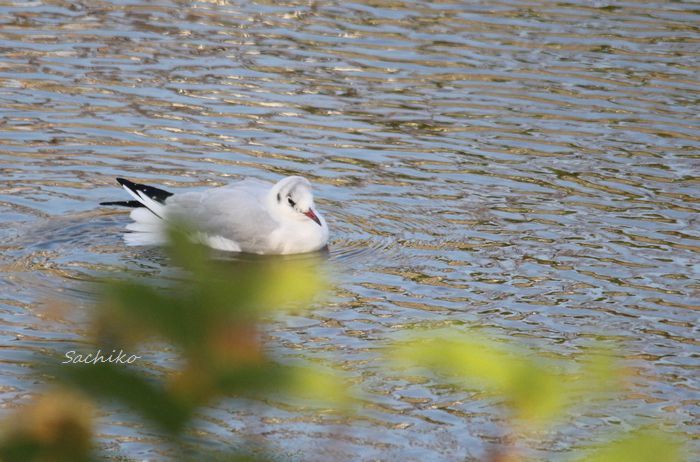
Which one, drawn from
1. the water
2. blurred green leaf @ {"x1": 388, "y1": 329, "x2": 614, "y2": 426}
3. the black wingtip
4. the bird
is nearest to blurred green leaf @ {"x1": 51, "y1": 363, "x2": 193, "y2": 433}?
blurred green leaf @ {"x1": 388, "y1": 329, "x2": 614, "y2": 426}

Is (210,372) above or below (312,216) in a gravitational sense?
above

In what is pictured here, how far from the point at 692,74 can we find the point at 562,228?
15.3 ft

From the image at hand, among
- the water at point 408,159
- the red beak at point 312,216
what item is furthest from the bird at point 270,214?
the water at point 408,159

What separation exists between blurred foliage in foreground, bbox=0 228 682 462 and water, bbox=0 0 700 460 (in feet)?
9.81

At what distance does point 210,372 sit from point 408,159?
9304mm

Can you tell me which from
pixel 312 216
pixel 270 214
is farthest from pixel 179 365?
pixel 270 214

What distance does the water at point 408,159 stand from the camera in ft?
22.5

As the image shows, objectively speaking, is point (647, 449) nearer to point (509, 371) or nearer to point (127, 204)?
point (509, 371)

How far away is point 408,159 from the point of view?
1071 cm

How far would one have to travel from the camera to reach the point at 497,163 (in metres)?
10.6

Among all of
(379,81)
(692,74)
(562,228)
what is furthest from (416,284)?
(692,74)

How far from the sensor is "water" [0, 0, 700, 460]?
6844 mm

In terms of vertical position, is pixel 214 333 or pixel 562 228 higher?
pixel 214 333

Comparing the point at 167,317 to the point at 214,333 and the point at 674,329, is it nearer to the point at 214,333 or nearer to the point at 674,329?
the point at 214,333
